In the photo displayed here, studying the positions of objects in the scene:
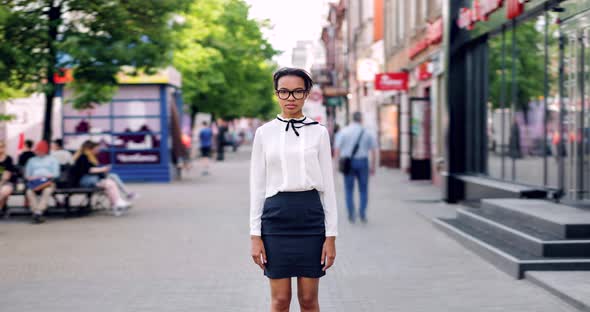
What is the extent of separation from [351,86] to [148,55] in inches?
1422

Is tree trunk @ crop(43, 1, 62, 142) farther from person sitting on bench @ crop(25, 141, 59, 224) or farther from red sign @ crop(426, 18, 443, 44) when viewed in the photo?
red sign @ crop(426, 18, 443, 44)

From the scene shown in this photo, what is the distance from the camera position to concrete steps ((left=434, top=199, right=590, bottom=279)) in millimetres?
8357

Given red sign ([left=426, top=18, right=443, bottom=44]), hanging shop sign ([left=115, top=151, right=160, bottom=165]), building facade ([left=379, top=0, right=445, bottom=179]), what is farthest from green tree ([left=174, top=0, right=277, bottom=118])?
red sign ([left=426, top=18, right=443, bottom=44])

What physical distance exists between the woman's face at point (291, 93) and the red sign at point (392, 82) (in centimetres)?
2085

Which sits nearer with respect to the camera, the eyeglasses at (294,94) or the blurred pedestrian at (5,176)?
the eyeglasses at (294,94)

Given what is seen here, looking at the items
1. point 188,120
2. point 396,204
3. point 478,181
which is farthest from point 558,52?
point 188,120

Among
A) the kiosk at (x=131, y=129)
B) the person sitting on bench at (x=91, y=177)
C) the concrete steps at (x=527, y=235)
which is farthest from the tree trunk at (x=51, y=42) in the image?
the kiosk at (x=131, y=129)

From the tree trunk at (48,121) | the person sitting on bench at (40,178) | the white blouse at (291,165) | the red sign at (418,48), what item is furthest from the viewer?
the red sign at (418,48)

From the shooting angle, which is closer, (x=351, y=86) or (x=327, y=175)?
(x=327, y=175)

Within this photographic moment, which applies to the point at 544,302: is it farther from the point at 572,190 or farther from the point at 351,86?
the point at 351,86

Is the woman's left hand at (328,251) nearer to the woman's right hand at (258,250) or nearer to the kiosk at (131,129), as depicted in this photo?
the woman's right hand at (258,250)

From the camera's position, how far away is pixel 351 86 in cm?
5119

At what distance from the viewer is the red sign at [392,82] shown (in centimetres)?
2508

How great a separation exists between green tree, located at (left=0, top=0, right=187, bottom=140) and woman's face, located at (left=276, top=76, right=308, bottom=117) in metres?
11.2
